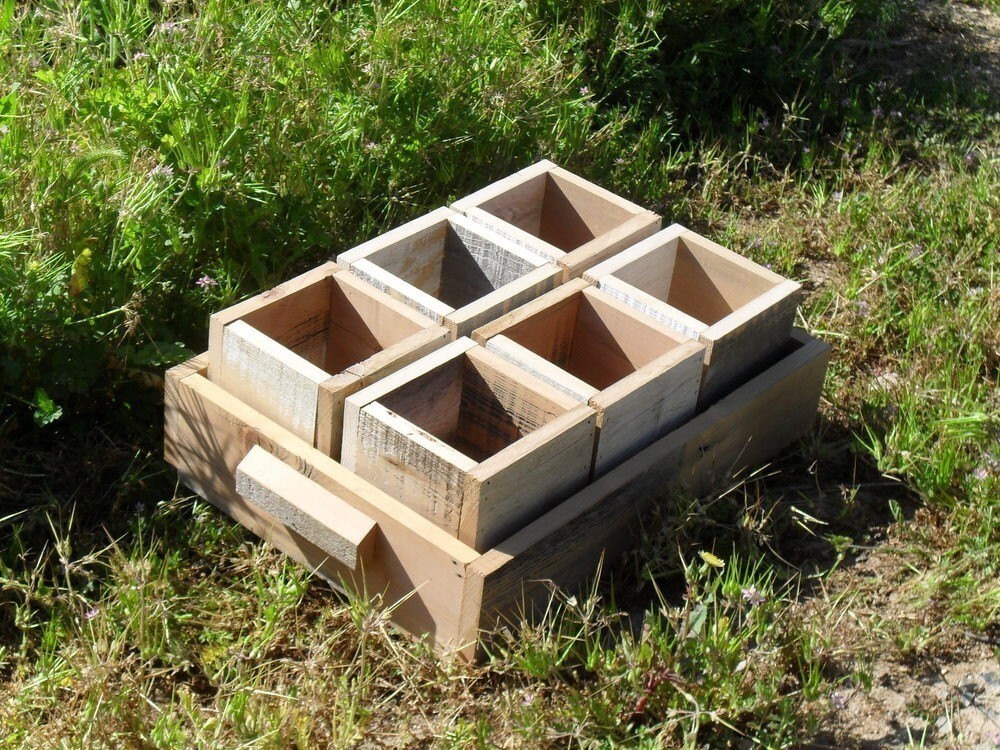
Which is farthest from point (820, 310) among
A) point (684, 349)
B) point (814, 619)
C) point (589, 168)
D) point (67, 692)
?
point (67, 692)

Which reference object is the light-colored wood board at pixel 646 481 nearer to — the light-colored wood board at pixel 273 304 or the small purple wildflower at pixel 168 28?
the light-colored wood board at pixel 273 304

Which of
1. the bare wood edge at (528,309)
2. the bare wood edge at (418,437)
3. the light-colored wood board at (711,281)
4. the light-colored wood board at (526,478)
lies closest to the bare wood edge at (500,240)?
the bare wood edge at (528,309)

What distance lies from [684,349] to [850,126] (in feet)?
7.91

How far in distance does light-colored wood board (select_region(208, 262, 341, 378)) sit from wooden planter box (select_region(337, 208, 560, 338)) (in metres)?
0.09

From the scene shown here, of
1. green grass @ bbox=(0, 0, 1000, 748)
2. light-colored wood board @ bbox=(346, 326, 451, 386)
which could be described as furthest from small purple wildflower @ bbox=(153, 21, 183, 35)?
light-colored wood board @ bbox=(346, 326, 451, 386)

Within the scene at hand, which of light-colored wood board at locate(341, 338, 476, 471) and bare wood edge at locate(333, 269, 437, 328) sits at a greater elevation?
bare wood edge at locate(333, 269, 437, 328)

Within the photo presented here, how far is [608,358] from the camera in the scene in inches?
135

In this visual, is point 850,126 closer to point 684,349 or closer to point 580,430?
point 684,349

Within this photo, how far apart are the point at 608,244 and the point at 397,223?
87cm

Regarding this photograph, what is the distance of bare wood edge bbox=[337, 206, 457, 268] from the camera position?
335 centimetres

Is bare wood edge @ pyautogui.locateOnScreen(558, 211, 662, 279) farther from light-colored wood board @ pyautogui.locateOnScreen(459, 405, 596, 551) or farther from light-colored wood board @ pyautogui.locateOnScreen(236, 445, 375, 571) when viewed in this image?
light-colored wood board @ pyautogui.locateOnScreen(236, 445, 375, 571)

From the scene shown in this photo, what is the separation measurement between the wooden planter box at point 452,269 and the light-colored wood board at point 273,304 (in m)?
0.09

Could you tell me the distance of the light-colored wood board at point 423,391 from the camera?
9.73ft

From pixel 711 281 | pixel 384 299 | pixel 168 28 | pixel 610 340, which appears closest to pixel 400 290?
pixel 384 299
